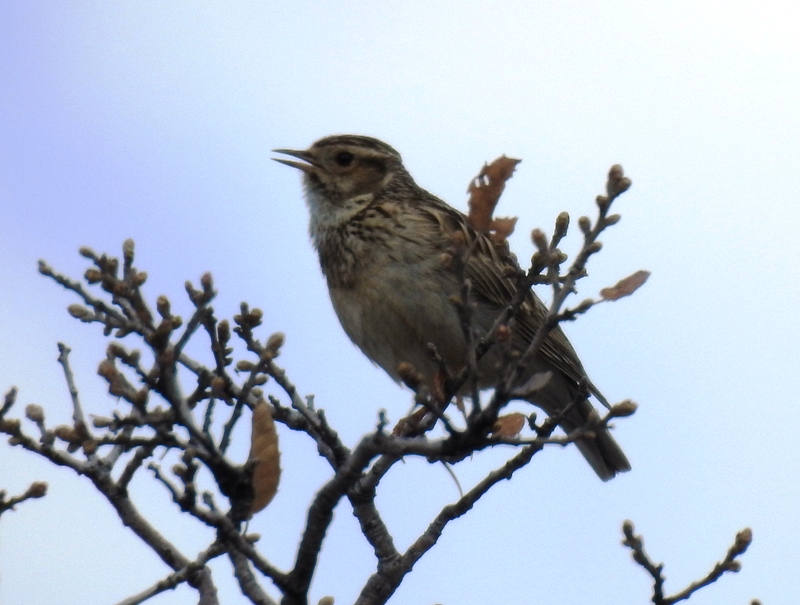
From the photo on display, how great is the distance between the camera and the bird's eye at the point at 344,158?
9312mm

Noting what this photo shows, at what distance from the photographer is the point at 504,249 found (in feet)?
15.8

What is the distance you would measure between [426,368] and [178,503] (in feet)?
13.4

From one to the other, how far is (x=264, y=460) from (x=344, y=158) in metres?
5.53

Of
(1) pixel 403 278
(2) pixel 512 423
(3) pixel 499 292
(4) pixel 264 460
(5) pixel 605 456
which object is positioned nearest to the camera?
(4) pixel 264 460

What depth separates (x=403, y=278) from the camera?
771cm

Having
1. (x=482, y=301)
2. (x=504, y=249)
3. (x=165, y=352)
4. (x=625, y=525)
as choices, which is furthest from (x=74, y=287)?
(x=482, y=301)

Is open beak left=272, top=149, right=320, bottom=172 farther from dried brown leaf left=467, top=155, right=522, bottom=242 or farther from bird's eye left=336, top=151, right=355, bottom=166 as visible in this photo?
dried brown leaf left=467, top=155, right=522, bottom=242

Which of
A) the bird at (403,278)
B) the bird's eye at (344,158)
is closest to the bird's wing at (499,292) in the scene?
the bird at (403,278)

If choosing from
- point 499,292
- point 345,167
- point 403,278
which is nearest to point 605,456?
point 499,292

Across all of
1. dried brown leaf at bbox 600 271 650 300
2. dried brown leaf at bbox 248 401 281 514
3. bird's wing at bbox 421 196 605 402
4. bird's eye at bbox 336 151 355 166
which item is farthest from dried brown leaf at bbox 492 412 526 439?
bird's eye at bbox 336 151 355 166

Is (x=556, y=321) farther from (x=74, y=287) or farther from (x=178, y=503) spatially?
(x=74, y=287)

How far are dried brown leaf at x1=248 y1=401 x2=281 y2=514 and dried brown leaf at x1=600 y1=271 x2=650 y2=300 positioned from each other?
151 centimetres

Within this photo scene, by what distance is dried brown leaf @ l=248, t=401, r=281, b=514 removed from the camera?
163 inches

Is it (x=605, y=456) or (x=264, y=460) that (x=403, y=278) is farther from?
(x=264, y=460)
